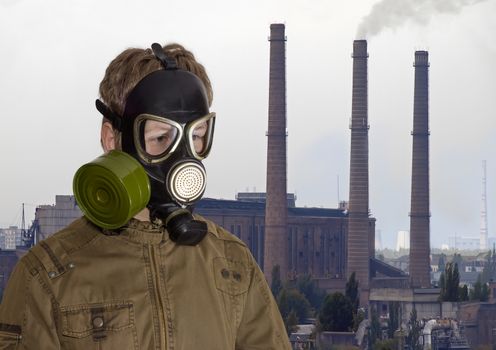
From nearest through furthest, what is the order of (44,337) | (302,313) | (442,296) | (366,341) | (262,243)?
(44,337) → (366,341) → (442,296) → (302,313) → (262,243)

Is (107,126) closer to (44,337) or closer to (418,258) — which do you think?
(44,337)

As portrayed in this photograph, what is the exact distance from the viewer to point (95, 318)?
3.08 m

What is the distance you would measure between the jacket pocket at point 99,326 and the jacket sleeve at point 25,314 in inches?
1.5

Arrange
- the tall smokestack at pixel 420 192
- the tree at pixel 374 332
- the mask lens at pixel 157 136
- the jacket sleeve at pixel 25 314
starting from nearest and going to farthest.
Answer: the jacket sleeve at pixel 25 314 < the mask lens at pixel 157 136 < the tree at pixel 374 332 < the tall smokestack at pixel 420 192

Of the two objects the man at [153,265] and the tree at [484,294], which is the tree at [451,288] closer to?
the tree at [484,294]

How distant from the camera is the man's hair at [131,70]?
3.20 m

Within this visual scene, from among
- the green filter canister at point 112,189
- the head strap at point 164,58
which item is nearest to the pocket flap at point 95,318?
the green filter canister at point 112,189

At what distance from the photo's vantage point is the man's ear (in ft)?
10.8

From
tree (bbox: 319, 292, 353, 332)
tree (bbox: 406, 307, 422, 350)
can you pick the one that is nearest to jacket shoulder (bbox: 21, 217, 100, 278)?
tree (bbox: 319, 292, 353, 332)

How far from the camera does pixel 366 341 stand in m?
59.7

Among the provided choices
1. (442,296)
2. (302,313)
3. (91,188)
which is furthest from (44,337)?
(302,313)

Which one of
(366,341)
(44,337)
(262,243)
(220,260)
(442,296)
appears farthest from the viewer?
(262,243)

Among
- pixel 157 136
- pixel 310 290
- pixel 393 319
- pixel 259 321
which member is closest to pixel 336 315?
pixel 393 319

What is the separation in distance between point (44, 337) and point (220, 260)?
0.47 m
